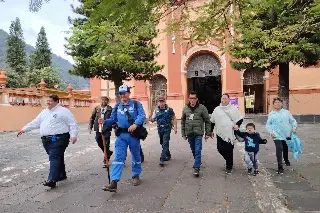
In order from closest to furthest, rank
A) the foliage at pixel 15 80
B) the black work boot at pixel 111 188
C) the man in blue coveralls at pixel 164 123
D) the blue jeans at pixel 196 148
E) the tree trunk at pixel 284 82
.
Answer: the black work boot at pixel 111 188 → the blue jeans at pixel 196 148 → the man in blue coveralls at pixel 164 123 → the tree trunk at pixel 284 82 → the foliage at pixel 15 80

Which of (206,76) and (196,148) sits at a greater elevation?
(206,76)

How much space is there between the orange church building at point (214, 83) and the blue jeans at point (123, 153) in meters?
17.5

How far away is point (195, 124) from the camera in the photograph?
673cm

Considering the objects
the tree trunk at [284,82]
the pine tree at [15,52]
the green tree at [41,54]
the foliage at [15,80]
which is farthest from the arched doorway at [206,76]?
the green tree at [41,54]

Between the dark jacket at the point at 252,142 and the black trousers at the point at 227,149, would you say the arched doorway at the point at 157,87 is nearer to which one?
the black trousers at the point at 227,149

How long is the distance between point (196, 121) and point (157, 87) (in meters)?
20.7

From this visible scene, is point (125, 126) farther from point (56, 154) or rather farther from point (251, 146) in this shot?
point (251, 146)

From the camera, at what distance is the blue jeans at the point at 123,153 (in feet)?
17.7

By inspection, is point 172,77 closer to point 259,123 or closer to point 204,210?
point 259,123

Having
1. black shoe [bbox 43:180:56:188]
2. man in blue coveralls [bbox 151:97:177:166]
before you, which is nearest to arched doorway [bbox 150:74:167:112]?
man in blue coveralls [bbox 151:97:177:166]

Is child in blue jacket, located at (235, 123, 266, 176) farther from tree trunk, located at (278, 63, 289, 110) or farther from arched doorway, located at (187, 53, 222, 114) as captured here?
arched doorway, located at (187, 53, 222, 114)

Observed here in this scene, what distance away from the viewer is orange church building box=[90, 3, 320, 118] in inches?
923

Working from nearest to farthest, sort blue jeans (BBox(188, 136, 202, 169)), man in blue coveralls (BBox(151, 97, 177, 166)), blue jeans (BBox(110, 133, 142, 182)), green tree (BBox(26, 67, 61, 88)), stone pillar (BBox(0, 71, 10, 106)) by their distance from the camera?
blue jeans (BBox(110, 133, 142, 182)), blue jeans (BBox(188, 136, 202, 169)), man in blue coveralls (BBox(151, 97, 177, 166)), stone pillar (BBox(0, 71, 10, 106)), green tree (BBox(26, 67, 61, 88))

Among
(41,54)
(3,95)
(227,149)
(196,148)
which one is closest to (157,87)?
(3,95)
